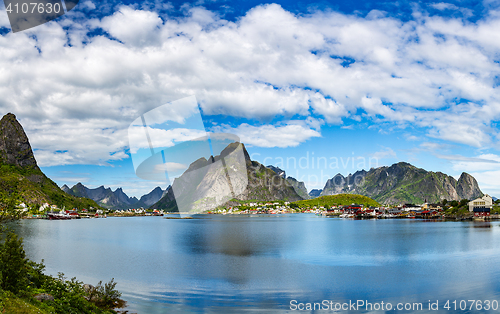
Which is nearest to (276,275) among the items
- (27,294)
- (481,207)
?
(27,294)

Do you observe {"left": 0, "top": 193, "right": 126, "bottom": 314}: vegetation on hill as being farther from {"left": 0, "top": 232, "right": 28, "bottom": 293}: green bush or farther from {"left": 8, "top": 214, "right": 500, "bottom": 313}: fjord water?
{"left": 8, "top": 214, "right": 500, "bottom": 313}: fjord water

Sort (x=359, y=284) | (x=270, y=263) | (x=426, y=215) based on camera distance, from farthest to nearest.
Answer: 1. (x=426, y=215)
2. (x=270, y=263)
3. (x=359, y=284)

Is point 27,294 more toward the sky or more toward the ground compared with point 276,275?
Answer: more toward the sky

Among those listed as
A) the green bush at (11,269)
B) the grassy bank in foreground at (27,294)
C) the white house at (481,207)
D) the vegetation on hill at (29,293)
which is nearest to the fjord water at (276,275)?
the vegetation on hill at (29,293)

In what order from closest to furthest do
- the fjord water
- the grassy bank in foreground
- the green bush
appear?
the grassy bank in foreground
the green bush
the fjord water

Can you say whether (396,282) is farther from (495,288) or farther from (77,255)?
(77,255)

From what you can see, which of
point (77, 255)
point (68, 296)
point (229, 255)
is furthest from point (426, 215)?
point (68, 296)

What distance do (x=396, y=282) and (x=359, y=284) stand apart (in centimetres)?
419

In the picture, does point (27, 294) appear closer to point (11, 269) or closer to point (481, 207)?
point (11, 269)

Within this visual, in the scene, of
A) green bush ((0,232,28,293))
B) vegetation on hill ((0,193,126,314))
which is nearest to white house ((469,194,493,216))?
vegetation on hill ((0,193,126,314))

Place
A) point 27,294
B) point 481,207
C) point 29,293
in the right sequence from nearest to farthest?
point 27,294, point 29,293, point 481,207

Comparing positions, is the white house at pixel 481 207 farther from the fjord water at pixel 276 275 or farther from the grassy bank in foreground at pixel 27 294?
the grassy bank in foreground at pixel 27 294

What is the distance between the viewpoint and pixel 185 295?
2772 centimetres

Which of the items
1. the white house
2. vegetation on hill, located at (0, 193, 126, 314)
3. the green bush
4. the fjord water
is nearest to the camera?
vegetation on hill, located at (0, 193, 126, 314)
